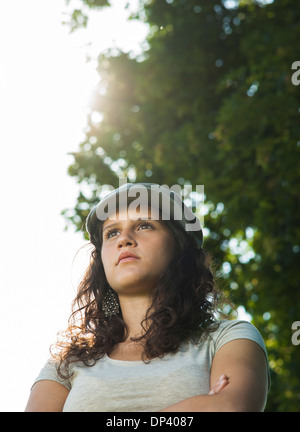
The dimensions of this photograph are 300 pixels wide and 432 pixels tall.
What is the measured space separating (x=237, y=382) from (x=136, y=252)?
2.20 feet

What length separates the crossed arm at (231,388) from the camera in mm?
1837

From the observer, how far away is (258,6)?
8688mm

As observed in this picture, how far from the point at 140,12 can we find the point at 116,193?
23.5 feet

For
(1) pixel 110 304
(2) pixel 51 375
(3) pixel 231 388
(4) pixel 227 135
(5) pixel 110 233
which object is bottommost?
(3) pixel 231 388

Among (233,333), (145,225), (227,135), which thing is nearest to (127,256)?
(145,225)

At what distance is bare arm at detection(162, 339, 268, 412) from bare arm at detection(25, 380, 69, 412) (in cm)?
49

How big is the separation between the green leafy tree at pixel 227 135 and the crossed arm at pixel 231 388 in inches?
174

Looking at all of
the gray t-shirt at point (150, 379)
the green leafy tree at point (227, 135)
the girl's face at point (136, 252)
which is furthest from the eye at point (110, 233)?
the green leafy tree at point (227, 135)

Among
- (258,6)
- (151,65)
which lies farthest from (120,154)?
(258,6)

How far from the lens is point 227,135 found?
709 cm

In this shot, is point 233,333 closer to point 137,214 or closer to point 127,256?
point 127,256

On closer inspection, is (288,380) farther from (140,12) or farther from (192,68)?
(140,12)

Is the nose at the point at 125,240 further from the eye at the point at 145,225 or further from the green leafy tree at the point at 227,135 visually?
the green leafy tree at the point at 227,135

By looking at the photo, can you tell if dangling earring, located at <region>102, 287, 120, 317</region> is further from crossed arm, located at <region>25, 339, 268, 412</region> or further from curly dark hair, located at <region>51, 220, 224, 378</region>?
crossed arm, located at <region>25, 339, 268, 412</region>
